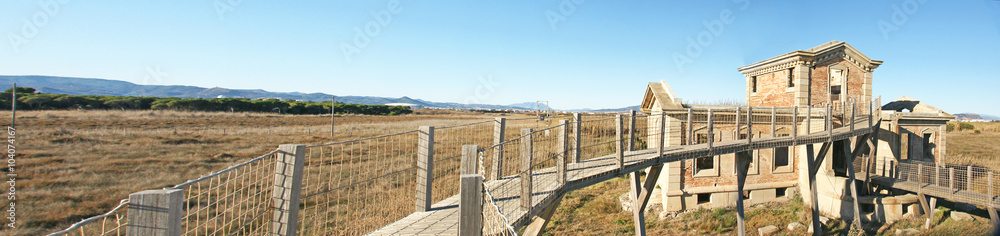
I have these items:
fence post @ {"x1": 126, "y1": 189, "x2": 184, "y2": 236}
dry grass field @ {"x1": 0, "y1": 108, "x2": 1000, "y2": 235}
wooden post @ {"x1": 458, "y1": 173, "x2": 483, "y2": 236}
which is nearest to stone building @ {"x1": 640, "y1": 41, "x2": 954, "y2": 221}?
dry grass field @ {"x1": 0, "y1": 108, "x2": 1000, "y2": 235}

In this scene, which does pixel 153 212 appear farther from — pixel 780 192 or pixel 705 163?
pixel 780 192

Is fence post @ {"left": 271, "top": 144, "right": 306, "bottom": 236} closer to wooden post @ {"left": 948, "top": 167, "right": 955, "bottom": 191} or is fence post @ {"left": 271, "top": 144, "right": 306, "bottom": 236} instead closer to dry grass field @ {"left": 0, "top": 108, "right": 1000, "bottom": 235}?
dry grass field @ {"left": 0, "top": 108, "right": 1000, "bottom": 235}

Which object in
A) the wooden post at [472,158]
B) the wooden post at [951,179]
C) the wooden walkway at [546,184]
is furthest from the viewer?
the wooden post at [951,179]

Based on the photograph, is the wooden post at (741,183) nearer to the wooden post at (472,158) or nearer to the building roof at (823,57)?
the building roof at (823,57)

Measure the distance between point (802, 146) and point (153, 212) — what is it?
58.1 ft

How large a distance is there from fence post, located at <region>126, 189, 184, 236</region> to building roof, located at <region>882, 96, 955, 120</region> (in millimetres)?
19721

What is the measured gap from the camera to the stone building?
521 inches

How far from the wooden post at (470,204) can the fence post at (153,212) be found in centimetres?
169

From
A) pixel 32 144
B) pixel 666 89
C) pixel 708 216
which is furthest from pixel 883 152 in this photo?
pixel 32 144

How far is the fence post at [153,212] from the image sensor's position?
2.19m

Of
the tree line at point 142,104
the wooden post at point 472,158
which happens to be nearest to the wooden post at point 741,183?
the wooden post at point 472,158

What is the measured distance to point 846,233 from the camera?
12.3m

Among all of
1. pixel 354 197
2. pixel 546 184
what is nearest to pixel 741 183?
pixel 546 184

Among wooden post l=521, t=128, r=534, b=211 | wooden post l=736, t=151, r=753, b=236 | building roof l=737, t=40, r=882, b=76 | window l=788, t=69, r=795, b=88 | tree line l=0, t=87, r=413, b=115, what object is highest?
building roof l=737, t=40, r=882, b=76
